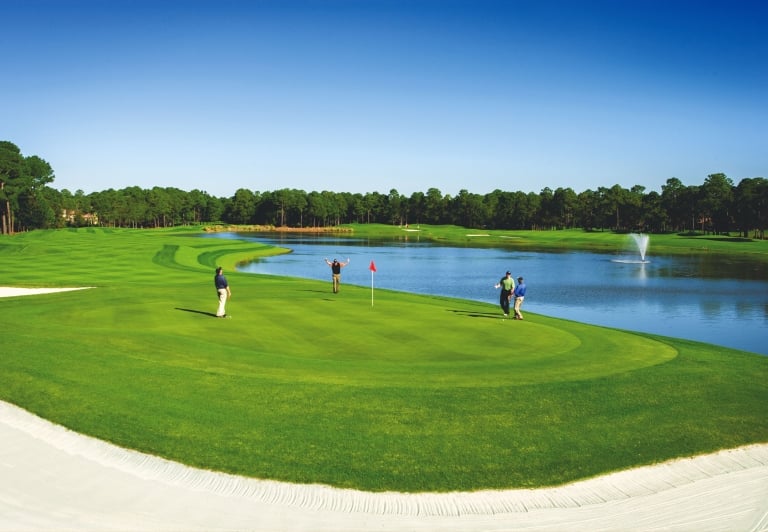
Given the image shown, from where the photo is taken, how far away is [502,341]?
22844mm

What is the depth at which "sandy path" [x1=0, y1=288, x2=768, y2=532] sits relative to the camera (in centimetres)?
956

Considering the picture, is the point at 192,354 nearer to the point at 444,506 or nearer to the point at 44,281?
the point at 444,506

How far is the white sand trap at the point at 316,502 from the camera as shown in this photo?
31.4ft

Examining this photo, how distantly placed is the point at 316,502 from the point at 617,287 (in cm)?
5329

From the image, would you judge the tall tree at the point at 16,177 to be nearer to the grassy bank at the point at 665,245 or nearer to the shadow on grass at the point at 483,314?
the grassy bank at the point at 665,245

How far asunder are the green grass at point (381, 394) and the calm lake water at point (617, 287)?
42.7 feet

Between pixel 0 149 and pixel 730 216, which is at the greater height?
pixel 0 149

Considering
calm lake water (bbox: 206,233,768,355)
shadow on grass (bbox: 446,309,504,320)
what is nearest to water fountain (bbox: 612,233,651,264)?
calm lake water (bbox: 206,233,768,355)

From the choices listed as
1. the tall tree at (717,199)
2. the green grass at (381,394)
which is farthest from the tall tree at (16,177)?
the tall tree at (717,199)

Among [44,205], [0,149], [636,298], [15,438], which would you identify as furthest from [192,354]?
[44,205]

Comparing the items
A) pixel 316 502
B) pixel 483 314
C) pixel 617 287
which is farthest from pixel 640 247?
pixel 316 502

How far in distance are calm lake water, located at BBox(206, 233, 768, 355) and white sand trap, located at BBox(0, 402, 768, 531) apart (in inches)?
901

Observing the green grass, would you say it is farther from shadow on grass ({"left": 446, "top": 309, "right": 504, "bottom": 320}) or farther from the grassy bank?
the grassy bank

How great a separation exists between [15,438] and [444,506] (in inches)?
339
